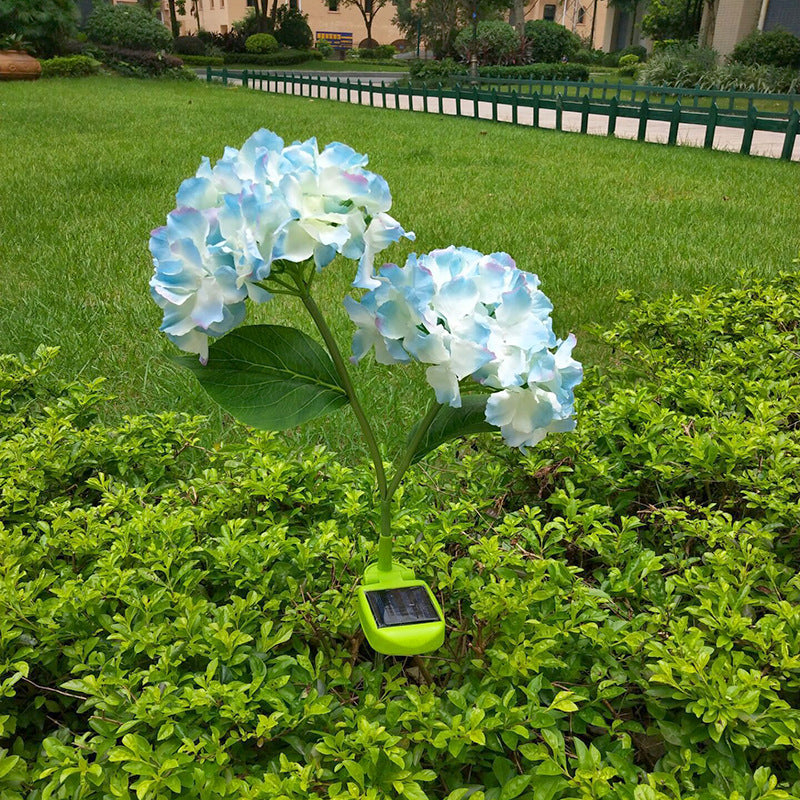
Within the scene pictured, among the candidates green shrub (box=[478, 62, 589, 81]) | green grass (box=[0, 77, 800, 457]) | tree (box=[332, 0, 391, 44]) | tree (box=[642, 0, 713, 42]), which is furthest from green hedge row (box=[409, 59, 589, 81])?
tree (box=[332, 0, 391, 44])

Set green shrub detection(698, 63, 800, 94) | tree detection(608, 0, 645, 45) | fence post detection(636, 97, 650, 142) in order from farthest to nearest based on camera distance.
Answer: tree detection(608, 0, 645, 45) < green shrub detection(698, 63, 800, 94) < fence post detection(636, 97, 650, 142)

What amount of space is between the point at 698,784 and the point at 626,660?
0.26 metres

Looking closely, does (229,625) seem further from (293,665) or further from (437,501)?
(437,501)

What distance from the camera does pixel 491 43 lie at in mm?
29438

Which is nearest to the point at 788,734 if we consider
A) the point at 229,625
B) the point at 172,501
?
the point at 229,625

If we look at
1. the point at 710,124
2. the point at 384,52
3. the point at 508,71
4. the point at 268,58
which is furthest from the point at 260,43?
the point at 710,124

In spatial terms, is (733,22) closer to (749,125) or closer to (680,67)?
(680,67)

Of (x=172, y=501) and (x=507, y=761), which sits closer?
(x=507, y=761)

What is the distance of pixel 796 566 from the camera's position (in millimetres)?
1980

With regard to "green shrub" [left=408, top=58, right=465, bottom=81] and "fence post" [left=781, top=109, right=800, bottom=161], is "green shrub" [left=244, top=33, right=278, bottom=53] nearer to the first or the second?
"green shrub" [left=408, top=58, right=465, bottom=81]

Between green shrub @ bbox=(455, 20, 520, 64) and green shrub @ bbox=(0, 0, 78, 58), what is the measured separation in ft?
46.9

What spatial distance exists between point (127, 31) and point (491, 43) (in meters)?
13.7

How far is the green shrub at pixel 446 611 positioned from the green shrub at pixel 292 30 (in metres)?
45.9

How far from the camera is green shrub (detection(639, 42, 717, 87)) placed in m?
22.4
